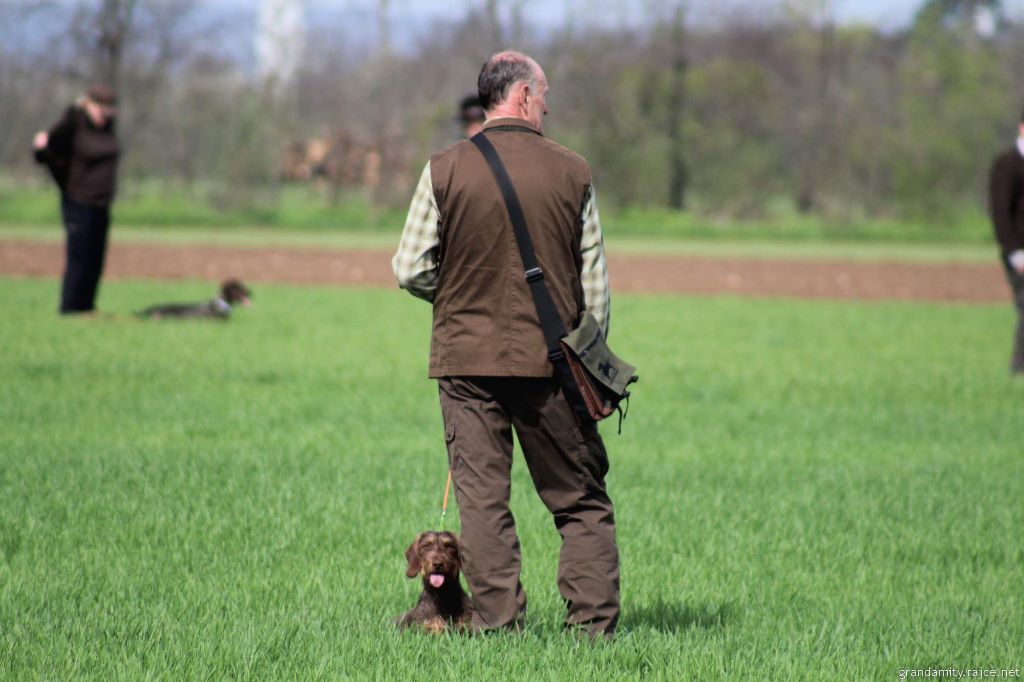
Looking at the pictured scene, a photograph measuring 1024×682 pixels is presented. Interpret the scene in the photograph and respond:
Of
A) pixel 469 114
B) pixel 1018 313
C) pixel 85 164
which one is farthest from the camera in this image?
pixel 85 164

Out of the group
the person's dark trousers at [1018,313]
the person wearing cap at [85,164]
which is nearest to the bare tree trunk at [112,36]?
the person wearing cap at [85,164]

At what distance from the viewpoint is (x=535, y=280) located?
15.3 feet

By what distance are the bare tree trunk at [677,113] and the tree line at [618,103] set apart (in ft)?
0.27

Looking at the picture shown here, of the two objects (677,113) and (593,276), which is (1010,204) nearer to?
(593,276)

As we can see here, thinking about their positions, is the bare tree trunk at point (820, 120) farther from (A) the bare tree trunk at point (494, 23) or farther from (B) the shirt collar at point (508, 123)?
(B) the shirt collar at point (508, 123)

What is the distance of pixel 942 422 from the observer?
35.0 feet

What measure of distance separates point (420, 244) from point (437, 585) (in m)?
1.23

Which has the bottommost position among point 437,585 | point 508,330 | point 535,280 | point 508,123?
point 437,585

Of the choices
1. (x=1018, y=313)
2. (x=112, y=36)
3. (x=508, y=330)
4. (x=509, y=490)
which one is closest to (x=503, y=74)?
(x=508, y=330)

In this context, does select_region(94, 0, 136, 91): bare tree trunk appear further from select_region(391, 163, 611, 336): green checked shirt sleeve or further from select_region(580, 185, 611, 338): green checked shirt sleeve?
select_region(580, 185, 611, 338): green checked shirt sleeve

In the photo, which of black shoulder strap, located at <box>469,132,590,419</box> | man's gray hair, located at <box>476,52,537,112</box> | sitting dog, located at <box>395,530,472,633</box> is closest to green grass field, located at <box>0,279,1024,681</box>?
sitting dog, located at <box>395,530,472,633</box>

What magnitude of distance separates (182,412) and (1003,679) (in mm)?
6779

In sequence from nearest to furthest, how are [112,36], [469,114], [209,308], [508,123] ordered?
1. [508,123]
2. [469,114]
3. [209,308]
4. [112,36]

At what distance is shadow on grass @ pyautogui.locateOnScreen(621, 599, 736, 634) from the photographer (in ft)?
17.6
